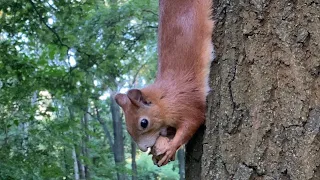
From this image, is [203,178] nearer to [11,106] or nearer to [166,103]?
[166,103]

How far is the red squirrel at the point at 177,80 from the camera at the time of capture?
169 cm

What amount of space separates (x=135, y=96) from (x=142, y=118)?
0.09 m

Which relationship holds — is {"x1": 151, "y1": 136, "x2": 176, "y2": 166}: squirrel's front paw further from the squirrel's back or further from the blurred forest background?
the blurred forest background

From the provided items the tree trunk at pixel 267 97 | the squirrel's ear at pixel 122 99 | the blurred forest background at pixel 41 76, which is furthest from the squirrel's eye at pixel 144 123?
the blurred forest background at pixel 41 76

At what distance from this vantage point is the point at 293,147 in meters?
1.28

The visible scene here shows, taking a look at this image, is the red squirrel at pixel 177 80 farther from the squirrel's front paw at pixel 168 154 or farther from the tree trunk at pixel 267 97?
the tree trunk at pixel 267 97

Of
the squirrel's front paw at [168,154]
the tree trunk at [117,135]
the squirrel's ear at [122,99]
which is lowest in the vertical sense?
the tree trunk at [117,135]

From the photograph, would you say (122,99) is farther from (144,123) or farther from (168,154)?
(168,154)

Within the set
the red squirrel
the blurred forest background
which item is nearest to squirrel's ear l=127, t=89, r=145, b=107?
the red squirrel

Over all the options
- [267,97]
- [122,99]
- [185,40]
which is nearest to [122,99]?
[122,99]

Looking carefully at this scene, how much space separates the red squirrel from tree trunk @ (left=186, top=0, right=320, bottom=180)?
15 centimetres

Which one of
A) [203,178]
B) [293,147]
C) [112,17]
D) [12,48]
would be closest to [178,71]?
[203,178]

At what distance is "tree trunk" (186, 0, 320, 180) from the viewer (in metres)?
1.28

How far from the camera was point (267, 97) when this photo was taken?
1.35 m
